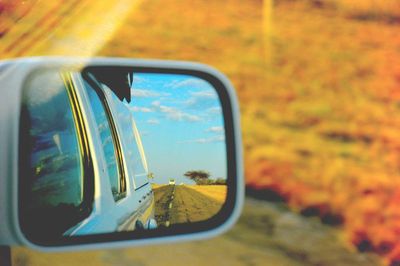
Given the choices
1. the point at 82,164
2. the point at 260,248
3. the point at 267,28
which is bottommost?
the point at 260,248

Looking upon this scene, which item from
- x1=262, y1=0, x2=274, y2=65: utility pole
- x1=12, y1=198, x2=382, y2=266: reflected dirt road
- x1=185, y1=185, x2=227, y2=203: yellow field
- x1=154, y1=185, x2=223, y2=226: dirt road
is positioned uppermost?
x1=262, y1=0, x2=274, y2=65: utility pole

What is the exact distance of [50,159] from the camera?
1666mm

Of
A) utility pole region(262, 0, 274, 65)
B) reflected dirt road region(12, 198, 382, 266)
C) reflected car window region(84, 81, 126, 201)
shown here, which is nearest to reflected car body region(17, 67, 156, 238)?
reflected car window region(84, 81, 126, 201)

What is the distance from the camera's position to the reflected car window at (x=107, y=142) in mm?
2066

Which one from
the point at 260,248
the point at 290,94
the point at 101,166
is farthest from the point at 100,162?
the point at 290,94

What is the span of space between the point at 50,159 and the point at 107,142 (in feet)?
1.60

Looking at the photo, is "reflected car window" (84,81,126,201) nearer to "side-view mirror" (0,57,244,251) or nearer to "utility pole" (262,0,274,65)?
"side-view mirror" (0,57,244,251)

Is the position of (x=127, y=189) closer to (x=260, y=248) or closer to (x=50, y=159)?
(x=50, y=159)

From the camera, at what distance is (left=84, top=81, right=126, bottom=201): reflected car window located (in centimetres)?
207

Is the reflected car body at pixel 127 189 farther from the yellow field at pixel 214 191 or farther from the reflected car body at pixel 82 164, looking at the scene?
the yellow field at pixel 214 191

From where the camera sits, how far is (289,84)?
17.6 feet

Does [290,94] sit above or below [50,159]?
above

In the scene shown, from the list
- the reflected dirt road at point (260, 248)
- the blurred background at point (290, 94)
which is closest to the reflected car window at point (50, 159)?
the reflected dirt road at point (260, 248)

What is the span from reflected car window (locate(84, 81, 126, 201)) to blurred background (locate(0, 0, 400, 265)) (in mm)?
1882
